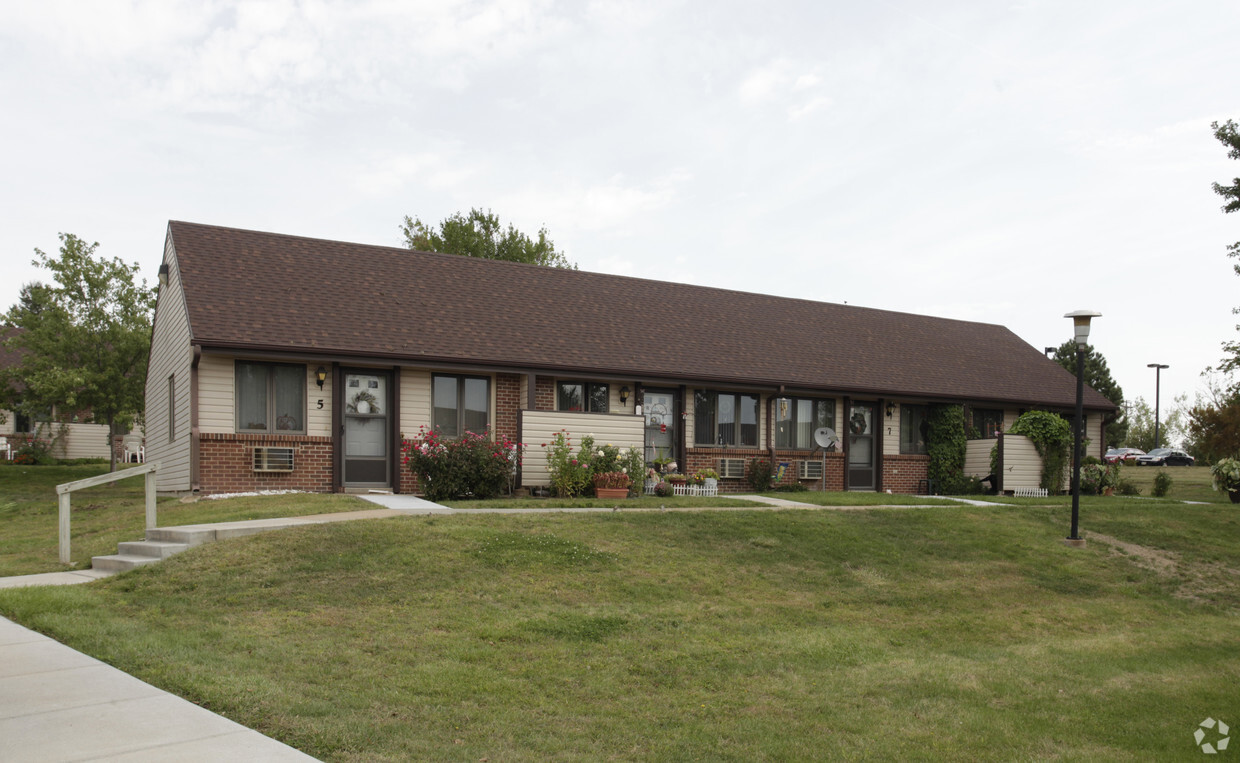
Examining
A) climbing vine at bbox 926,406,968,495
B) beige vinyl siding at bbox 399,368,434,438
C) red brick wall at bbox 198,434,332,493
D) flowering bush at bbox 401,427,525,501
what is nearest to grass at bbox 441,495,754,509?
flowering bush at bbox 401,427,525,501

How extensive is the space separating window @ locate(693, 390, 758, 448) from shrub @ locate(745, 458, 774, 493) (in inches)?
22.3

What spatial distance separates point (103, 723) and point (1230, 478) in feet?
79.0

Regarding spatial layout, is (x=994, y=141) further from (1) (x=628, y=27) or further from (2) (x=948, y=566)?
(2) (x=948, y=566)

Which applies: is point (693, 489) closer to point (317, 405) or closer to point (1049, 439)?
point (317, 405)

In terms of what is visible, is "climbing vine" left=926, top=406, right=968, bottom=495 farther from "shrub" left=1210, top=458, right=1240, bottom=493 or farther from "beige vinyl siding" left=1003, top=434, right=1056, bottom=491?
"shrub" left=1210, top=458, right=1240, bottom=493

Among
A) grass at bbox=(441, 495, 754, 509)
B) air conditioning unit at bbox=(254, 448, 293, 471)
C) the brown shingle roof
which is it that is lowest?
grass at bbox=(441, 495, 754, 509)

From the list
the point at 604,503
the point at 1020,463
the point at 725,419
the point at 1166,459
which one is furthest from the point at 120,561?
the point at 1166,459

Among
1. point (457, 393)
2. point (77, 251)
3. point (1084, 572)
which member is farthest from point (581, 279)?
point (77, 251)

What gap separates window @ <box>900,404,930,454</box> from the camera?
2297cm

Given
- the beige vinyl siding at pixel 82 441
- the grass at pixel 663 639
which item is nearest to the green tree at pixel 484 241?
the beige vinyl siding at pixel 82 441

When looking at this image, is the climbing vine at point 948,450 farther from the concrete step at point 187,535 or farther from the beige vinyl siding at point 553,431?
the concrete step at point 187,535

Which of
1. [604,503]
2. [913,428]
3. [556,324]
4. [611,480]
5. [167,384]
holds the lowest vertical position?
[604,503]

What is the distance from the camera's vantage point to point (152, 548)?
995 cm

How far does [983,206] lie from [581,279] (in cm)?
972
